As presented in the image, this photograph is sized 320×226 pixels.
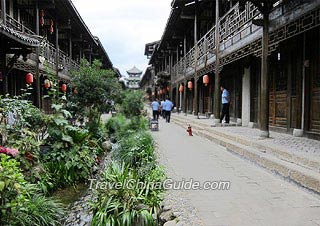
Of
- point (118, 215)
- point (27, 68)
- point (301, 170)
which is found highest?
point (27, 68)

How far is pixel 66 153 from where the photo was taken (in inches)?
290

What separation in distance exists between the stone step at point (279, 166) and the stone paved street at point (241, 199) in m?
0.11

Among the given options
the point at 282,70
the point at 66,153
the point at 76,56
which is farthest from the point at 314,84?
the point at 76,56

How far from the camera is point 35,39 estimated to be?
1060 centimetres

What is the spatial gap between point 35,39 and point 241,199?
8.56 meters

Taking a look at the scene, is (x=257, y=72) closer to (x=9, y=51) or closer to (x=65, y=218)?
(x=9, y=51)

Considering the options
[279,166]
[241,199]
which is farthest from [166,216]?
[279,166]

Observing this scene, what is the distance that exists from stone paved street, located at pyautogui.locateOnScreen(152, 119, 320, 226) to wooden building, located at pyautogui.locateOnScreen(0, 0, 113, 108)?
5.63 m

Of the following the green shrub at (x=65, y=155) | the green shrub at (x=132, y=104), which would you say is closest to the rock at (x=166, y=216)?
the green shrub at (x=65, y=155)

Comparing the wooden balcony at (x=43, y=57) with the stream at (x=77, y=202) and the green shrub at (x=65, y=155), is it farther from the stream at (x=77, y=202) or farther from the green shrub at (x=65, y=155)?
the stream at (x=77, y=202)

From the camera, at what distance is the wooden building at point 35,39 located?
35.3ft

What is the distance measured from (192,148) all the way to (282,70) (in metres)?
3.92

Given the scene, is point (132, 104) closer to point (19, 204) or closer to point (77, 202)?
point (77, 202)

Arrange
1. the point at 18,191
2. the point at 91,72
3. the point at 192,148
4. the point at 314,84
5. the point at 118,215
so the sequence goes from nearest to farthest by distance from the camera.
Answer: the point at 18,191
the point at 118,215
the point at 314,84
the point at 192,148
the point at 91,72
